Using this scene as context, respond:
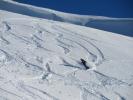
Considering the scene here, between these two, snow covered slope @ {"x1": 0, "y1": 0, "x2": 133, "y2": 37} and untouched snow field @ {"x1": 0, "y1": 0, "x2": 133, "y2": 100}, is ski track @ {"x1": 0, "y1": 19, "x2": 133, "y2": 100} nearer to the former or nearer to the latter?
untouched snow field @ {"x1": 0, "y1": 0, "x2": 133, "y2": 100}

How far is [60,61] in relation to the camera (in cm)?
145

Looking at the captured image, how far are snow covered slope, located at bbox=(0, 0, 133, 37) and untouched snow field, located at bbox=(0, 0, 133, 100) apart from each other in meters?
0.08

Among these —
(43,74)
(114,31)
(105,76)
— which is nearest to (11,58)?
(43,74)

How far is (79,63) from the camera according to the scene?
4.78 ft

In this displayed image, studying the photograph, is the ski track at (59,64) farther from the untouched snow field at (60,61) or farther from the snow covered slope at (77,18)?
the snow covered slope at (77,18)

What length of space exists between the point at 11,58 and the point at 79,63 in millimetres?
349

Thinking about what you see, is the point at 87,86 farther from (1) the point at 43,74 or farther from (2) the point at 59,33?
(2) the point at 59,33

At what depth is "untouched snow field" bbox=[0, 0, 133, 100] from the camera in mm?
1196

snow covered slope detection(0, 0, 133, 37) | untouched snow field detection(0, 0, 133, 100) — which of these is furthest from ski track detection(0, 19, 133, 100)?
snow covered slope detection(0, 0, 133, 37)

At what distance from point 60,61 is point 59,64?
0.03m

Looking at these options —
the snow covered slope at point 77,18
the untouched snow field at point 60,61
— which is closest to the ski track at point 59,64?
the untouched snow field at point 60,61

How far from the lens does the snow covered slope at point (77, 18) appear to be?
195 cm

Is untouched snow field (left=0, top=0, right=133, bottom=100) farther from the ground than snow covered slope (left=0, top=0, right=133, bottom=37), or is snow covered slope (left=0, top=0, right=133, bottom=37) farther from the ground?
snow covered slope (left=0, top=0, right=133, bottom=37)

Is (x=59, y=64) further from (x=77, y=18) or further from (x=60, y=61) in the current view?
(x=77, y=18)
